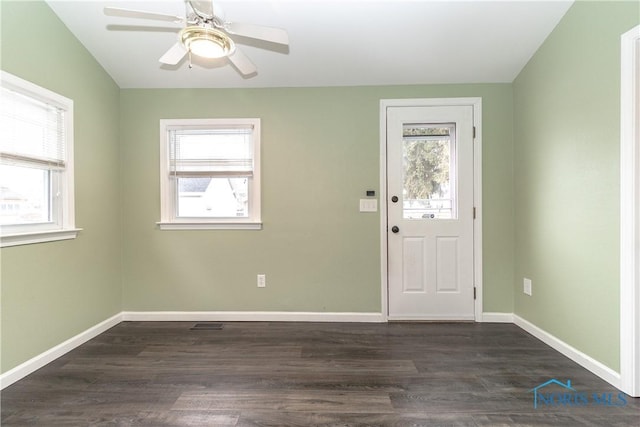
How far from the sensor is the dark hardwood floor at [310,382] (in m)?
1.59

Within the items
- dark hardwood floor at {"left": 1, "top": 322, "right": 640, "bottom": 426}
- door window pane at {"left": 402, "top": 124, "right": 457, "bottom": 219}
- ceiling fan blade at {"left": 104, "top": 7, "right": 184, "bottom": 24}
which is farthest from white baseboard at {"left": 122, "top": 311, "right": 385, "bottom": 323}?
ceiling fan blade at {"left": 104, "top": 7, "right": 184, "bottom": 24}

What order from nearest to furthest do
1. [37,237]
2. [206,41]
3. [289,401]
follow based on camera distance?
1. [206,41]
2. [289,401]
3. [37,237]

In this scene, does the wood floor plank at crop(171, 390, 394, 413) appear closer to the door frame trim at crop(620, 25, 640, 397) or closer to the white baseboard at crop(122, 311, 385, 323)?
the white baseboard at crop(122, 311, 385, 323)

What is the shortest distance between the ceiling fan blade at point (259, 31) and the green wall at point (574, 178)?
1997 millimetres

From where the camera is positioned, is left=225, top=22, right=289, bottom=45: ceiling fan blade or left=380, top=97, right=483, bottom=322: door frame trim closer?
left=225, top=22, right=289, bottom=45: ceiling fan blade

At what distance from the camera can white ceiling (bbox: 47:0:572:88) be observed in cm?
222

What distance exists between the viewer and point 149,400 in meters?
1.74

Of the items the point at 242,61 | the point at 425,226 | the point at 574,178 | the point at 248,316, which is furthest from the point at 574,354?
the point at 242,61

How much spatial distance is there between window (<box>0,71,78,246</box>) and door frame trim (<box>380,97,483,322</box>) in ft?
8.62

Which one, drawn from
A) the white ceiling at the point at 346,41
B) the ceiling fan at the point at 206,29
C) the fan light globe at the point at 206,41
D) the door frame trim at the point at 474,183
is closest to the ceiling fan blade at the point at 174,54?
the ceiling fan at the point at 206,29

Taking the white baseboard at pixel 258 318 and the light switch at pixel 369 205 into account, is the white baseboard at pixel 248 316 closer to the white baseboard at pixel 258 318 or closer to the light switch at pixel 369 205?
the white baseboard at pixel 258 318

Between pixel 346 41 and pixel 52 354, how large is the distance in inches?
129

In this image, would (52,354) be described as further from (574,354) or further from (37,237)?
(574,354)

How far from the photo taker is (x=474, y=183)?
288cm
